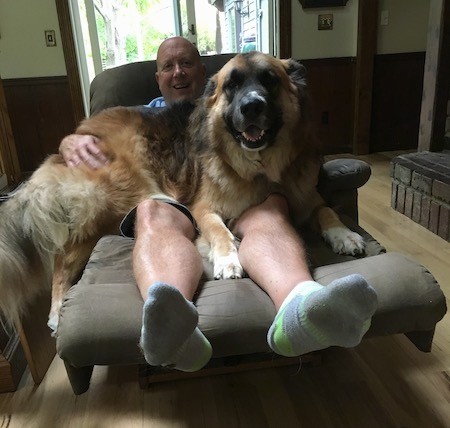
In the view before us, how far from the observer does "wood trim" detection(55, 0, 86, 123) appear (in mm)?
3674

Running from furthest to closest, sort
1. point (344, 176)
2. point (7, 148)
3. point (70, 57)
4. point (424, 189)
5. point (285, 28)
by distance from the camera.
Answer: point (285, 28) < point (70, 57) < point (7, 148) < point (424, 189) < point (344, 176)

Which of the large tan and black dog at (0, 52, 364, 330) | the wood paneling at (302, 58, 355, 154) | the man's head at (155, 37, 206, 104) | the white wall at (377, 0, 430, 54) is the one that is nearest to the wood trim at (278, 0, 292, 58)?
the wood paneling at (302, 58, 355, 154)

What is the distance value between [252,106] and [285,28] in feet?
9.34

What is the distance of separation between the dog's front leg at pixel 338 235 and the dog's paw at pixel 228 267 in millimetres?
352

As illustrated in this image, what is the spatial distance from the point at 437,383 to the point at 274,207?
2.46 feet

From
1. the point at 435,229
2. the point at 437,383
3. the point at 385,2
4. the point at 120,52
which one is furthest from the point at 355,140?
the point at 437,383

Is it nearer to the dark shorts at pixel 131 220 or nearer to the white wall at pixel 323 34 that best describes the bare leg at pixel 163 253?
the dark shorts at pixel 131 220

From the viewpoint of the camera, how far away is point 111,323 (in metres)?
1.08

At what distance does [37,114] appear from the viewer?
398cm

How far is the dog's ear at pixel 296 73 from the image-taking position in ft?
5.29

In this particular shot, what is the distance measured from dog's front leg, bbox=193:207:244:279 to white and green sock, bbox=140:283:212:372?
34cm

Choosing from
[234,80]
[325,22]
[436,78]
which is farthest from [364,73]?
[234,80]

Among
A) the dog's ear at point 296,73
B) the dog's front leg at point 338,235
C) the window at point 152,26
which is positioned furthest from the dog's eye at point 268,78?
the window at point 152,26

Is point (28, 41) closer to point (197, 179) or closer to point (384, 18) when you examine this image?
point (197, 179)
